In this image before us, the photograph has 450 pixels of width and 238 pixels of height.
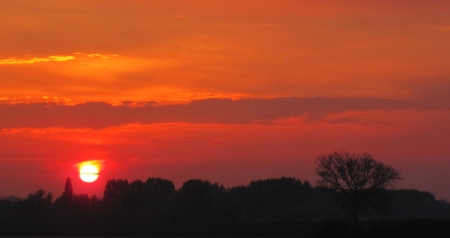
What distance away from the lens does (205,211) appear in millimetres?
110938

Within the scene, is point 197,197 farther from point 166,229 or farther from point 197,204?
point 166,229

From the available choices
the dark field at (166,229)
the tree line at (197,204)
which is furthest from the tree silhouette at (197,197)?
the dark field at (166,229)

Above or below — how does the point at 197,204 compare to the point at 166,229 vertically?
above

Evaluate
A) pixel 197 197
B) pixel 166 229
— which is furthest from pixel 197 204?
pixel 166 229

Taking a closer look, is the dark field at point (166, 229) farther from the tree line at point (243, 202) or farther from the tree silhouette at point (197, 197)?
the tree silhouette at point (197, 197)

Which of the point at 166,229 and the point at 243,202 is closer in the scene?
the point at 166,229

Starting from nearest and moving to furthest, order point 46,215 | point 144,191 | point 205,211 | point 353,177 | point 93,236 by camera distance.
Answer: point 93,236, point 353,177, point 46,215, point 205,211, point 144,191

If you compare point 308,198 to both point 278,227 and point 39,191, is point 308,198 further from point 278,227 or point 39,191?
point 278,227

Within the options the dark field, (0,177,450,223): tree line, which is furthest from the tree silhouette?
the dark field

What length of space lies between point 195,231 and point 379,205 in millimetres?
22473

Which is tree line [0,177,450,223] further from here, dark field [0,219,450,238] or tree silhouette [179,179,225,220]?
dark field [0,219,450,238]

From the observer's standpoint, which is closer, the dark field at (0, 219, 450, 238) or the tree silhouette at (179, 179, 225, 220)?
the dark field at (0, 219, 450, 238)

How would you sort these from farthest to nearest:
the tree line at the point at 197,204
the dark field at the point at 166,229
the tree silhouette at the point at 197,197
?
the tree silhouette at the point at 197,197 → the tree line at the point at 197,204 → the dark field at the point at 166,229

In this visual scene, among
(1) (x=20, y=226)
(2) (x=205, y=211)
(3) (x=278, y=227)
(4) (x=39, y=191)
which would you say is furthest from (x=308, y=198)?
(1) (x=20, y=226)
